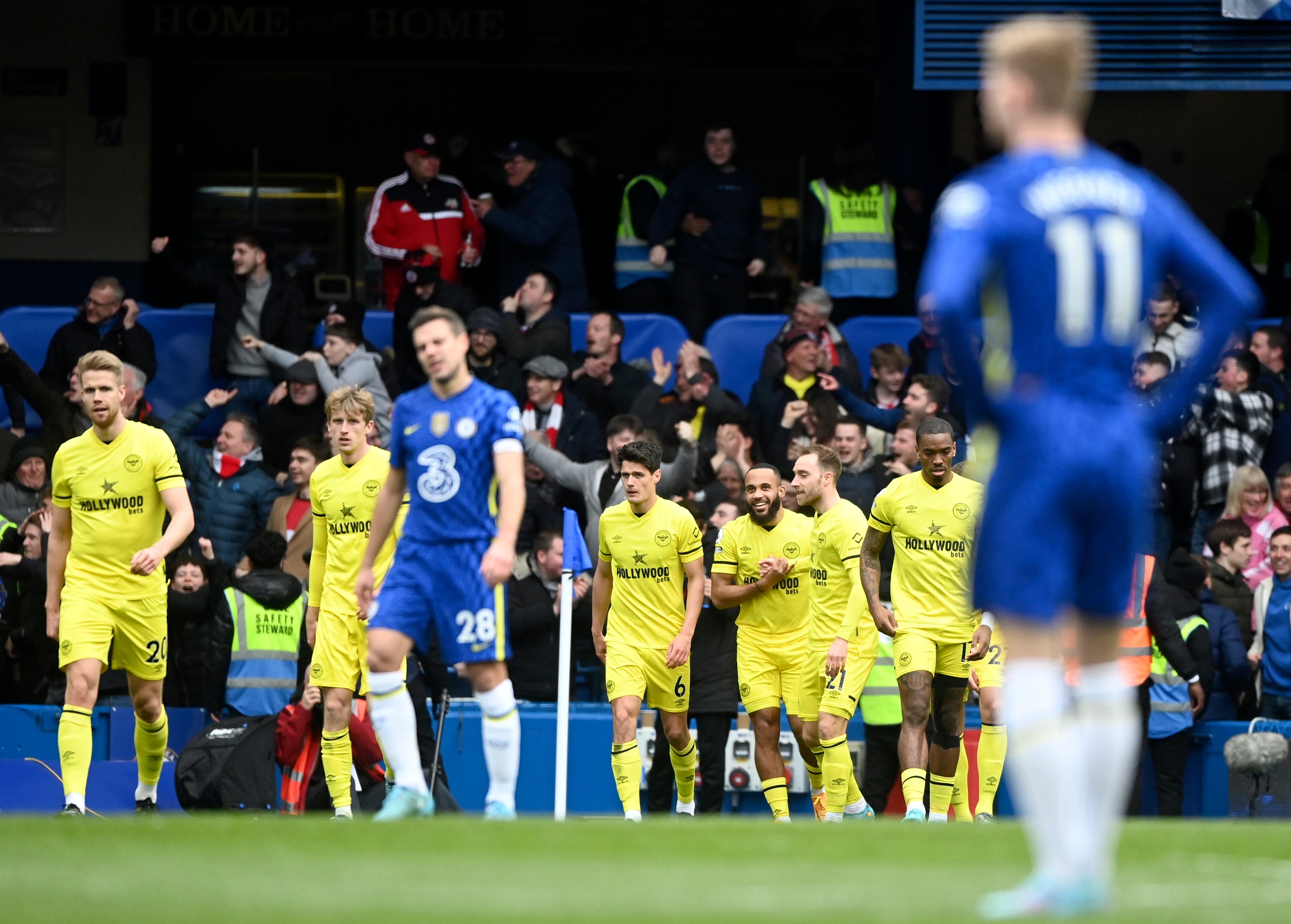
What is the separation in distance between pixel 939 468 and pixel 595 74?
29.5 feet

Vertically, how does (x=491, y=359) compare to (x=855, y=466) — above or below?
above

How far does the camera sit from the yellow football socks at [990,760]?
11516 millimetres

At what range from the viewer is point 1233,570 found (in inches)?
543

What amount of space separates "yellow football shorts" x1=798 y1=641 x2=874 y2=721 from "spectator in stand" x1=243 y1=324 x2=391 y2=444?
13.0 ft

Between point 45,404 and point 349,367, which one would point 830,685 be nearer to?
point 349,367

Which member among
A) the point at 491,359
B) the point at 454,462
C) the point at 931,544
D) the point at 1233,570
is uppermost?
the point at 491,359

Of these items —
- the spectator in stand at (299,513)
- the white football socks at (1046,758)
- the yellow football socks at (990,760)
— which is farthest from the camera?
the spectator in stand at (299,513)

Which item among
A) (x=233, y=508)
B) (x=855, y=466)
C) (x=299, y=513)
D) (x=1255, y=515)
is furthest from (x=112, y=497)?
(x=1255, y=515)

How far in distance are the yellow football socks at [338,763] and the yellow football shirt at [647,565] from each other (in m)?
1.83

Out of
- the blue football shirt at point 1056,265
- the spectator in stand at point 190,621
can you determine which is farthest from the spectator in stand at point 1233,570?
the blue football shirt at point 1056,265

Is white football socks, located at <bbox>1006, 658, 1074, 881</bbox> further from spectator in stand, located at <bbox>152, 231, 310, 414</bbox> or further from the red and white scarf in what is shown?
spectator in stand, located at <bbox>152, 231, 310, 414</bbox>

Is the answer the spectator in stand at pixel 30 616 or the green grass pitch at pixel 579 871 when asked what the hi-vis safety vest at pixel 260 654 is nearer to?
the spectator in stand at pixel 30 616

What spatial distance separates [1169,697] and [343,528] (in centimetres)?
578

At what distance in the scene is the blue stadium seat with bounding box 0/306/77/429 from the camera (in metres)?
16.4
